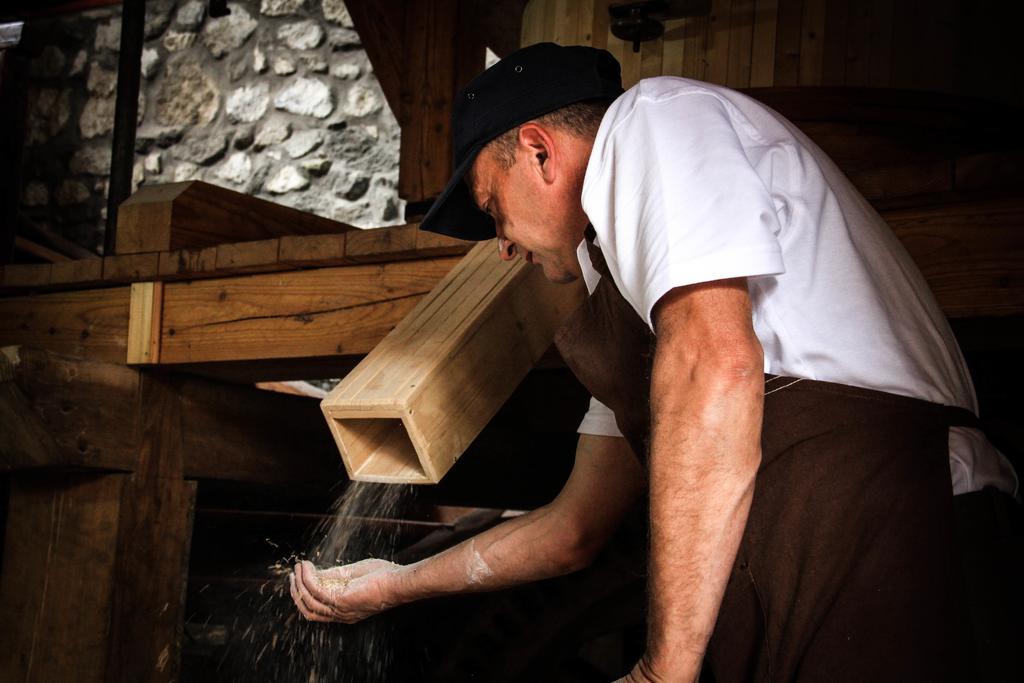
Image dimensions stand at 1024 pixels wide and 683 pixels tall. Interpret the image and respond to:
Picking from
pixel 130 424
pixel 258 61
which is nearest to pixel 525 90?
pixel 130 424

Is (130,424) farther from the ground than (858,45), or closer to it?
closer to it

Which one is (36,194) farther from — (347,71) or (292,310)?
(292,310)

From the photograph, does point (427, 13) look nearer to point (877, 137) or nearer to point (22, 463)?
point (877, 137)

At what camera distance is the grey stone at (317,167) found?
5645 millimetres

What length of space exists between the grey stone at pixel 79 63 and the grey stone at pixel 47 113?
136 millimetres

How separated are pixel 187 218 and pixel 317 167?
129 inches

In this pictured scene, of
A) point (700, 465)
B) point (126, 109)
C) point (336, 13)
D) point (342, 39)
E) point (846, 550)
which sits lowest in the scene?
point (846, 550)

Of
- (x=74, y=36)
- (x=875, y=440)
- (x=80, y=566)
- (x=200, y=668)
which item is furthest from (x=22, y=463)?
(x=74, y=36)

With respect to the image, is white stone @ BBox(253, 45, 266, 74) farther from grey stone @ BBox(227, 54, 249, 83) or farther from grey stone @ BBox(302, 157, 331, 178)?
grey stone @ BBox(302, 157, 331, 178)

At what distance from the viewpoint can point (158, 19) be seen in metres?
6.17

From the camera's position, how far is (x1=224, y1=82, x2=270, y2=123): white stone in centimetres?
581

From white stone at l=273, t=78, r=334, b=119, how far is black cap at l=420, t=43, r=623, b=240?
4.34 meters

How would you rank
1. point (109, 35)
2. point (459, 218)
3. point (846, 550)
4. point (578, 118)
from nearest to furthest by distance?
point (846, 550) < point (578, 118) < point (459, 218) < point (109, 35)

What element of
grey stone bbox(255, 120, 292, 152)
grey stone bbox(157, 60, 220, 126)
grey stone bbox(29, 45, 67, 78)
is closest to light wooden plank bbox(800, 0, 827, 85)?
grey stone bbox(255, 120, 292, 152)
